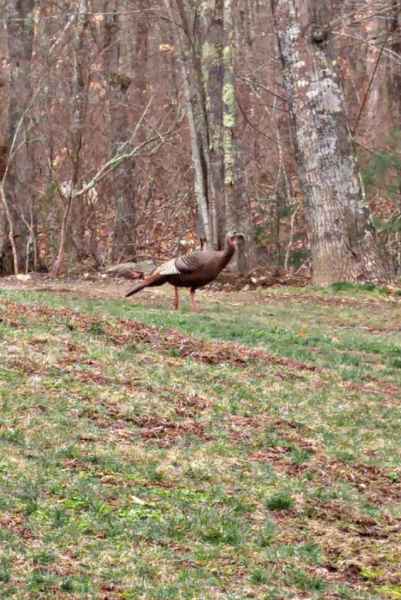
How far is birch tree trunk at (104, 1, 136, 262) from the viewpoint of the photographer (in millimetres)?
25859

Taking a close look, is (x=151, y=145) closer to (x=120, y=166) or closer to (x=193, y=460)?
(x=120, y=166)

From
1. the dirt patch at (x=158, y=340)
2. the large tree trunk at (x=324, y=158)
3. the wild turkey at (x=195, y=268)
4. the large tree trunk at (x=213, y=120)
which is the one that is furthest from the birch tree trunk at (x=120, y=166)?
the dirt patch at (x=158, y=340)

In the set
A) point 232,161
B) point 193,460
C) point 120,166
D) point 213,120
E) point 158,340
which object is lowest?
point 193,460

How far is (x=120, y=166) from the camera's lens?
84.8 ft

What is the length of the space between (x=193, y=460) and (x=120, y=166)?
60.0ft

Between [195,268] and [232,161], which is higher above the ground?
[232,161]

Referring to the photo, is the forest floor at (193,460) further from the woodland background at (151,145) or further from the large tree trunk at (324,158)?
the woodland background at (151,145)

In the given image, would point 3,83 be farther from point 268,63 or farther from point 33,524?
point 33,524

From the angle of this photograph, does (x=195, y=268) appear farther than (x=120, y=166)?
No

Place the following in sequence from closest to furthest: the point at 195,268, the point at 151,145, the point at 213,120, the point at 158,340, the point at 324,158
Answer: the point at 158,340
the point at 195,268
the point at 324,158
the point at 213,120
the point at 151,145

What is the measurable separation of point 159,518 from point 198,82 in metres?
17.9

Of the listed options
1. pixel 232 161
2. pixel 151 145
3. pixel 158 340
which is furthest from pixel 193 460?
pixel 151 145

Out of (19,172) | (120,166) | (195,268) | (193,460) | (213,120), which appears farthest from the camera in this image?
(120,166)

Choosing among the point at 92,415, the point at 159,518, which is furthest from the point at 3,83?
the point at 159,518
